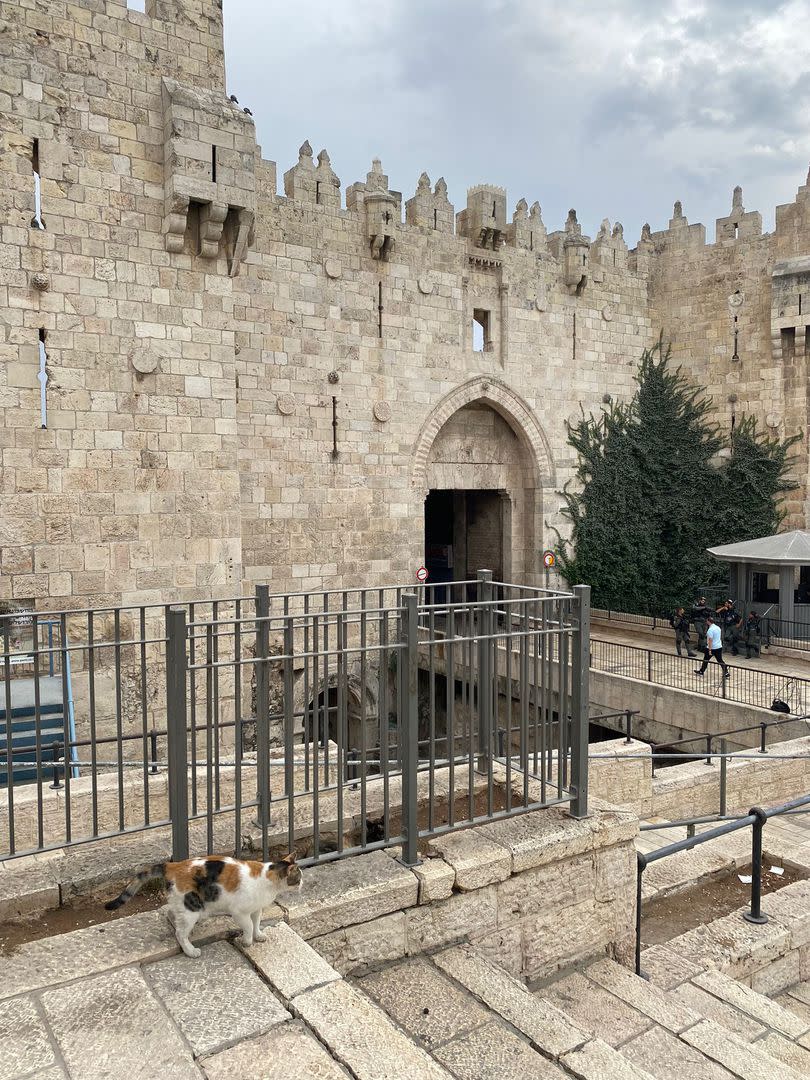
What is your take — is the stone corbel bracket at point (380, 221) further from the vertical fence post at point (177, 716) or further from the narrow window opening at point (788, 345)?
the vertical fence post at point (177, 716)

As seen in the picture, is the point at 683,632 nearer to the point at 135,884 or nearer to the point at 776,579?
the point at 776,579

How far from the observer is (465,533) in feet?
63.2

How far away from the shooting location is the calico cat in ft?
10.2

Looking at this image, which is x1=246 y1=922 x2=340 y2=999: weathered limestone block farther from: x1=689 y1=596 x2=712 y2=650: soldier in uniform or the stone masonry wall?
x1=689 y1=596 x2=712 y2=650: soldier in uniform

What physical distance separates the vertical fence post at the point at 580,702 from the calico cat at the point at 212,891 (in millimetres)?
1928

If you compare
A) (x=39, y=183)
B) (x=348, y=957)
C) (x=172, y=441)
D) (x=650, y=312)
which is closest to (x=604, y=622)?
(x=650, y=312)

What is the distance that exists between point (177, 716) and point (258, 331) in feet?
34.6

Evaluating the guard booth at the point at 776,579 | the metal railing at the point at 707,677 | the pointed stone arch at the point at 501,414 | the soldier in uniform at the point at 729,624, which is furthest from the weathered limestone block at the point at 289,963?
the guard booth at the point at 776,579

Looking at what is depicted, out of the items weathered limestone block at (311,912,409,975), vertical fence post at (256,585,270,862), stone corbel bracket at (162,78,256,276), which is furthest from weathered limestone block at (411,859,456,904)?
stone corbel bracket at (162,78,256,276)

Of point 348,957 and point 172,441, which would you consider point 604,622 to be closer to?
point 172,441

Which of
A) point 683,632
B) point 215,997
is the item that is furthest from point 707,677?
point 215,997

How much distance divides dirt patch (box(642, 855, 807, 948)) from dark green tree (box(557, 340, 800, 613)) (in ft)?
36.0

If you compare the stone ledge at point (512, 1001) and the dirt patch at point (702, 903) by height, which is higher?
the stone ledge at point (512, 1001)

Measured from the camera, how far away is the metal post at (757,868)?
5016 mm
